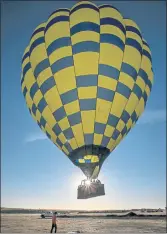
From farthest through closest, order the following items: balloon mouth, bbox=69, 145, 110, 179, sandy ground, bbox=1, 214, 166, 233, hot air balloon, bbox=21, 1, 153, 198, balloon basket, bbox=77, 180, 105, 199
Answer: sandy ground, bbox=1, 214, 166, 233 < hot air balloon, bbox=21, 1, 153, 198 < balloon mouth, bbox=69, 145, 110, 179 < balloon basket, bbox=77, 180, 105, 199

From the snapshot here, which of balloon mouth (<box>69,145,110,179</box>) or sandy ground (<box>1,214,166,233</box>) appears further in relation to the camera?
sandy ground (<box>1,214,166,233</box>)

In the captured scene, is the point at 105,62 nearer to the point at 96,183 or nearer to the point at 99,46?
the point at 99,46

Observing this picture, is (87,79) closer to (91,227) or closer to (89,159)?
(89,159)

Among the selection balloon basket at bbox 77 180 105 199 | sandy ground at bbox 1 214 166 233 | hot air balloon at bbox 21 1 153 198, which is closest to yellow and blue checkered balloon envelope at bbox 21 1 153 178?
hot air balloon at bbox 21 1 153 198

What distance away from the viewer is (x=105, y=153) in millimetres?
12062

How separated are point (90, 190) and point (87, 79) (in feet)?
13.8

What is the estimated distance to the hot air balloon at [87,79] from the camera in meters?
11.9

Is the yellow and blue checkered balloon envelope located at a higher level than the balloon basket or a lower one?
higher

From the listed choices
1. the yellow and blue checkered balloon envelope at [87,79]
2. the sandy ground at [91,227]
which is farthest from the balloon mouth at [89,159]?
the sandy ground at [91,227]

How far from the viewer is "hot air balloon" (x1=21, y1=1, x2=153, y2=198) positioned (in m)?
11.9

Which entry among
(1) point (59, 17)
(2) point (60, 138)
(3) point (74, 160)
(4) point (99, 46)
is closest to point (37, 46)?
(1) point (59, 17)

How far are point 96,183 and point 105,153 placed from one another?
1337 mm

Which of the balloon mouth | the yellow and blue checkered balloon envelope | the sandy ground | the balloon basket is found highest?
Result: the yellow and blue checkered balloon envelope

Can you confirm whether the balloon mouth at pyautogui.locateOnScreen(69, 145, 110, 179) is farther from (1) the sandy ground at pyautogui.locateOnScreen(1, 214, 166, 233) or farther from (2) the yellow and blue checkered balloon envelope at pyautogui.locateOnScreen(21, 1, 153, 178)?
(1) the sandy ground at pyautogui.locateOnScreen(1, 214, 166, 233)
